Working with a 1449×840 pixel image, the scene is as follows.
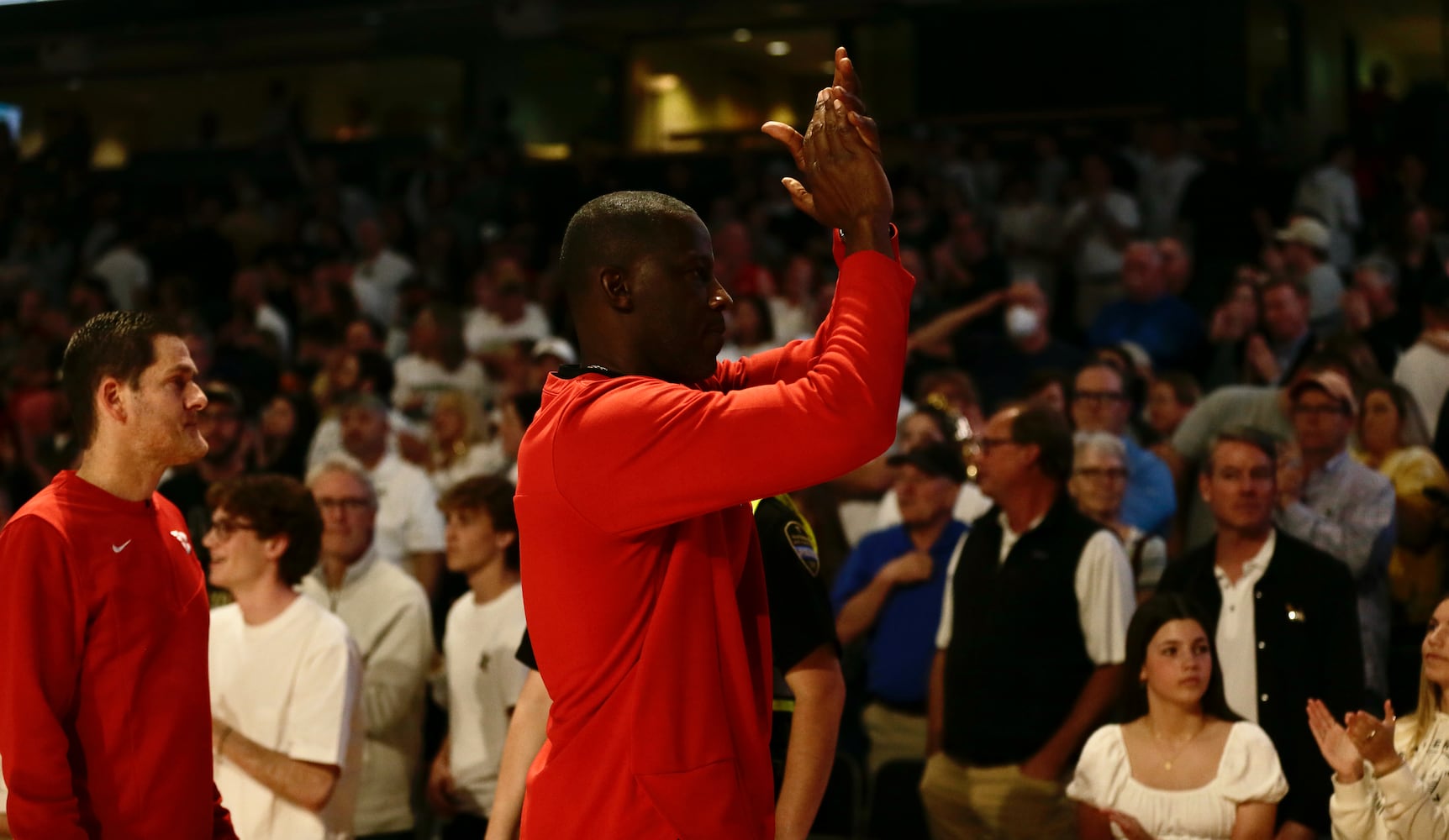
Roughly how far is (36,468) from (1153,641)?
6.21 meters

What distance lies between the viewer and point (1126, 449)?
5.97 m

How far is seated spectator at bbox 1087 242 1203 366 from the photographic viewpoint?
8.32 meters

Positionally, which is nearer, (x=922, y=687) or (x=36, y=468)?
(x=922, y=687)

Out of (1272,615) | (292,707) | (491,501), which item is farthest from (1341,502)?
(292,707)

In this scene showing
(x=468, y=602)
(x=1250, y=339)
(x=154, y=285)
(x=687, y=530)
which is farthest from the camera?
(x=154, y=285)

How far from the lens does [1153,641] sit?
423cm

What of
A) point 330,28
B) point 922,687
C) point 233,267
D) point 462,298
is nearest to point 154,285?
point 233,267

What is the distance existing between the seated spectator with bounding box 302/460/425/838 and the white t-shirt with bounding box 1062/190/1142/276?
229 inches

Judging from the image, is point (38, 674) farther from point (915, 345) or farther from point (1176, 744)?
point (915, 345)

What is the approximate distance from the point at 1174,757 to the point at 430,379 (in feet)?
18.6

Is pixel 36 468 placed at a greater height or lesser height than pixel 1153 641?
greater

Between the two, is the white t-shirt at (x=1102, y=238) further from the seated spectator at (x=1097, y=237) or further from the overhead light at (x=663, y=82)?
the overhead light at (x=663, y=82)

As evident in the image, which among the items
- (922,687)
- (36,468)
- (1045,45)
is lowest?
(922,687)

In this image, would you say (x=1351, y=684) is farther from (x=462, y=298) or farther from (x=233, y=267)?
(x=233, y=267)
